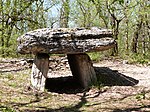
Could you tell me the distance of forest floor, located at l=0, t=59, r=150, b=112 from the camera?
281 inches

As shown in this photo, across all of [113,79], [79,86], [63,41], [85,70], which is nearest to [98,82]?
[85,70]

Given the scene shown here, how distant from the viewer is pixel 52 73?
38.9 feet

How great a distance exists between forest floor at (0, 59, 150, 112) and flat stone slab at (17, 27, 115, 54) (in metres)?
1.22

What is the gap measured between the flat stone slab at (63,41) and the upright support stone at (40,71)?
1.49 feet

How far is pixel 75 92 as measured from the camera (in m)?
9.31

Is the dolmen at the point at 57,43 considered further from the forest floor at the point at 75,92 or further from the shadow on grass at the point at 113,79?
the shadow on grass at the point at 113,79

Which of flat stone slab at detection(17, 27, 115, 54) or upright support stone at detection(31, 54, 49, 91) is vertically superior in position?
flat stone slab at detection(17, 27, 115, 54)

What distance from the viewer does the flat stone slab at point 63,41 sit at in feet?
29.5

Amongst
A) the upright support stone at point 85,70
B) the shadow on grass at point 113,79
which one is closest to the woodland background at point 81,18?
the shadow on grass at point 113,79

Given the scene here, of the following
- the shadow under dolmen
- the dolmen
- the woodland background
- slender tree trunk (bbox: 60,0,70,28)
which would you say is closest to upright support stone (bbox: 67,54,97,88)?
the shadow under dolmen

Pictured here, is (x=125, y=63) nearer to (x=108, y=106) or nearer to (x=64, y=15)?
(x=108, y=106)

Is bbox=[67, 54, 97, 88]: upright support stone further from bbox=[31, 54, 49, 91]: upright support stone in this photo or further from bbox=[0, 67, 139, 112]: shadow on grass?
bbox=[31, 54, 49, 91]: upright support stone

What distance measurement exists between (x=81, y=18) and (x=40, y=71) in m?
15.3

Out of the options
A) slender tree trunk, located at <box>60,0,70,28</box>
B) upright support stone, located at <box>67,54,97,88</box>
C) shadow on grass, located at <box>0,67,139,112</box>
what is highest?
slender tree trunk, located at <box>60,0,70,28</box>
